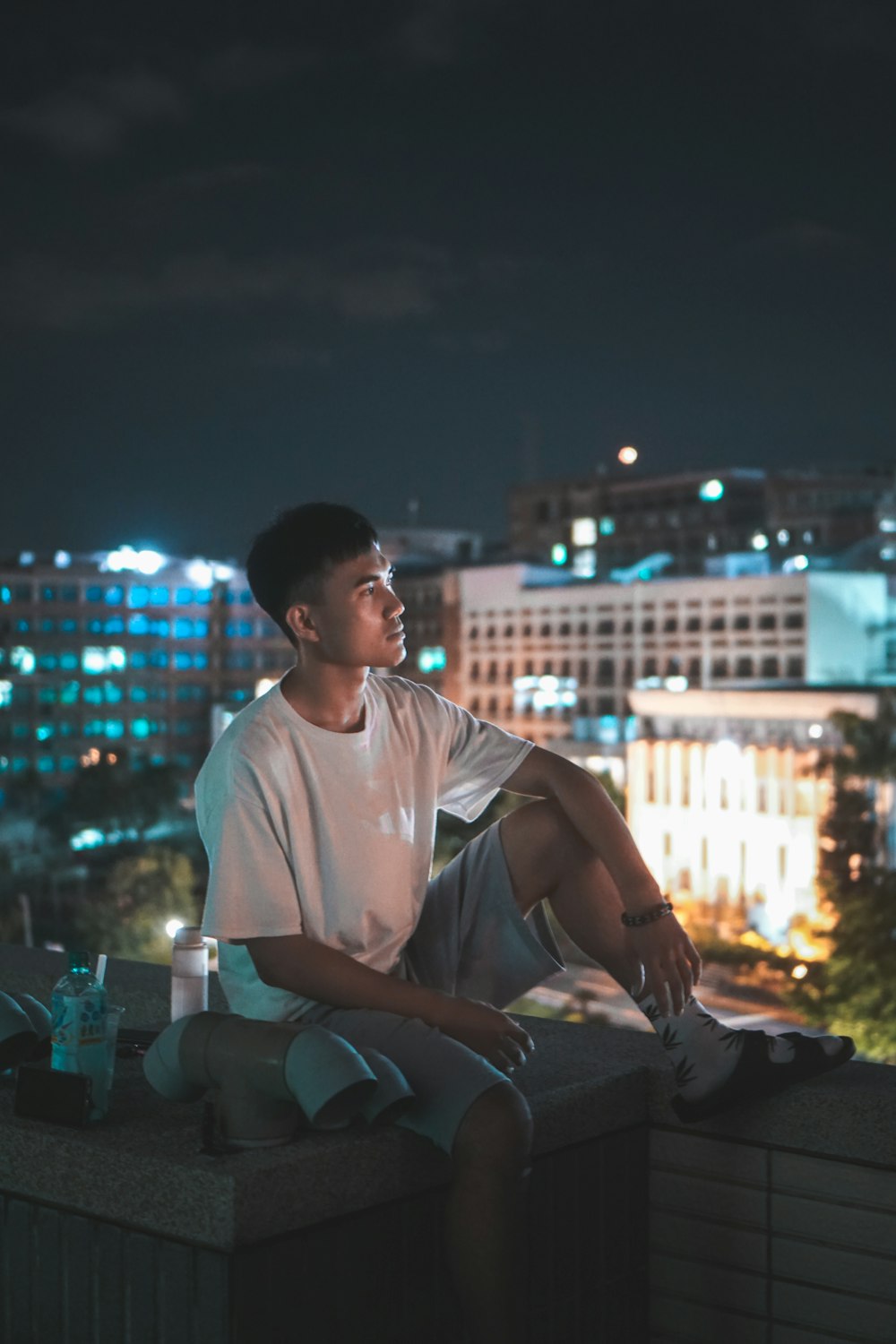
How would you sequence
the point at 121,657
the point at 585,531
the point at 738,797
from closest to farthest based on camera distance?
the point at 738,797
the point at 121,657
the point at 585,531

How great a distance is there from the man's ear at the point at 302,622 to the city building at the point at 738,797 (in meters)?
36.9

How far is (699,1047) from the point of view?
8.34ft

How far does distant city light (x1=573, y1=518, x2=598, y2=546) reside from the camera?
2776 inches

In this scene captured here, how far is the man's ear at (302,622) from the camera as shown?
8.59ft

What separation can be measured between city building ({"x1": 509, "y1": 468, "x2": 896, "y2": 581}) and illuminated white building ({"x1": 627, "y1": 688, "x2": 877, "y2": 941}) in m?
11.1

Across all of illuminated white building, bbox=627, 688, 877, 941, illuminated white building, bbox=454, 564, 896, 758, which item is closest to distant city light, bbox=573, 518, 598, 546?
illuminated white building, bbox=454, 564, 896, 758

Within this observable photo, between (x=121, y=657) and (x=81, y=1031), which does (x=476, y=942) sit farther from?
(x=121, y=657)

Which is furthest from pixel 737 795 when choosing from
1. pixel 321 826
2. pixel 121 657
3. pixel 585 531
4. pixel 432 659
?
pixel 321 826

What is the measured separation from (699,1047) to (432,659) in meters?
61.2

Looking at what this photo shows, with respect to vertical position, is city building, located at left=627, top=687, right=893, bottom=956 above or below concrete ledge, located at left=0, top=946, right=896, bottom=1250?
below

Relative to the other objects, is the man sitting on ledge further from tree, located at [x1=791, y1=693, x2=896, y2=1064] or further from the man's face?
tree, located at [x1=791, y1=693, x2=896, y2=1064]

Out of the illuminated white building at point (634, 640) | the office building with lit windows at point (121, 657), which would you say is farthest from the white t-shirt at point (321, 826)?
the office building with lit windows at point (121, 657)

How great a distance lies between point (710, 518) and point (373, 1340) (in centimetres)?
6472

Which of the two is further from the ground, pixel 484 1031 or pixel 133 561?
pixel 133 561
